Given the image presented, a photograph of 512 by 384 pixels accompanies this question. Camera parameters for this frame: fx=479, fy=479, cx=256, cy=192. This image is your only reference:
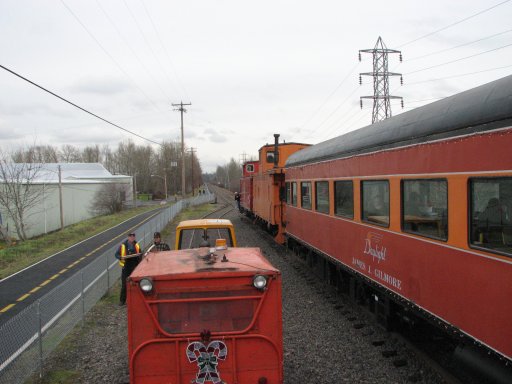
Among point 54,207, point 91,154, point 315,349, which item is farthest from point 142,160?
point 315,349

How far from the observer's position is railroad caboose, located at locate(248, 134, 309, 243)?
1705cm

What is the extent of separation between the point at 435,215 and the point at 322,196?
513 cm

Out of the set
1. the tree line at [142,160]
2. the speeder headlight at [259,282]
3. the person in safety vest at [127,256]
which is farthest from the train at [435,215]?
the tree line at [142,160]

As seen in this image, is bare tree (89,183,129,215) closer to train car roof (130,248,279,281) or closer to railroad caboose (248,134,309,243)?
railroad caboose (248,134,309,243)

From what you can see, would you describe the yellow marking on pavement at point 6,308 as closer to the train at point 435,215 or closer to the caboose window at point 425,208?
the train at point 435,215

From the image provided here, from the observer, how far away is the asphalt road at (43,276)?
12.8m

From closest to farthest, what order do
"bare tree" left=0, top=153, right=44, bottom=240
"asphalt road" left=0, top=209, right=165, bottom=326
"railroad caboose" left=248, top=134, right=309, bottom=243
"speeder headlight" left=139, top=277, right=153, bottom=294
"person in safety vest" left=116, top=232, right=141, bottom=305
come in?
1. "speeder headlight" left=139, top=277, right=153, bottom=294
2. "person in safety vest" left=116, top=232, right=141, bottom=305
3. "asphalt road" left=0, top=209, right=165, bottom=326
4. "railroad caboose" left=248, top=134, right=309, bottom=243
5. "bare tree" left=0, top=153, right=44, bottom=240

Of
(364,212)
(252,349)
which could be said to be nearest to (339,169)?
(364,212)

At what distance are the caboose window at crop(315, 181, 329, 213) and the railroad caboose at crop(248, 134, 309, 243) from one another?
5.26m

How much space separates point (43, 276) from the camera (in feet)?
54.7

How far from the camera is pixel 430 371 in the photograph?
6.25 meters

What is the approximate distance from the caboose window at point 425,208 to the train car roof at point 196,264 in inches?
79.0

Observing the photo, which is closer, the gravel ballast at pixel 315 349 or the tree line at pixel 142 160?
the gravel ballast at pixel 315 349

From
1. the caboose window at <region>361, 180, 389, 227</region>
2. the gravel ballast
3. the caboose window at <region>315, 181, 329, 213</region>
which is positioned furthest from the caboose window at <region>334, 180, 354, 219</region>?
the gravel ballast
